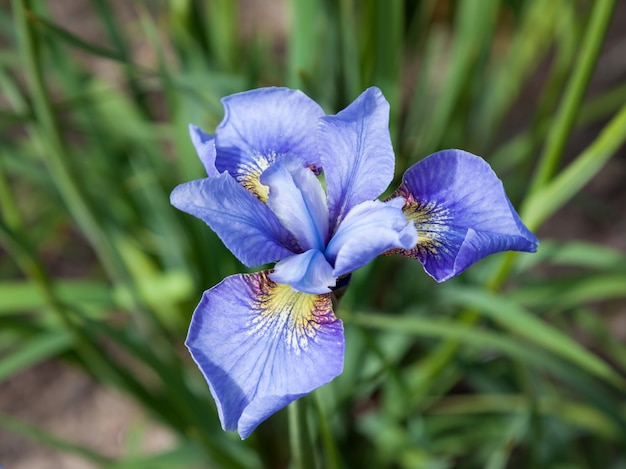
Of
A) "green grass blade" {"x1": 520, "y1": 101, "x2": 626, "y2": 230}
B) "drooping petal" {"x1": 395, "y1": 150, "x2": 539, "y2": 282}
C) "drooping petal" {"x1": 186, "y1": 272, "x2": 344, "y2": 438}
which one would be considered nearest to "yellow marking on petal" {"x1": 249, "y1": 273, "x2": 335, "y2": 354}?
"drooping petal" {"x1": 186, "y1": 272, "x2": 344, "y2": 438}

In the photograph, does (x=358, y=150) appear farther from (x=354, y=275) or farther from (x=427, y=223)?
(x=354, y=275)

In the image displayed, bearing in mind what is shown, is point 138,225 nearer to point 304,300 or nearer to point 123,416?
point 123,416

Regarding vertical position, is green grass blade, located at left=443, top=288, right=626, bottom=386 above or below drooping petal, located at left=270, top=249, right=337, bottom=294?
Result: below

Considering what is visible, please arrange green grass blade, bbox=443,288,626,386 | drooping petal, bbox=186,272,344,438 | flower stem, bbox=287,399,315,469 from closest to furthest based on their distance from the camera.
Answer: drooping petal, bbox=186,272,344,438 < flower stem, bbox=287,399,315,469 < green grass blade, bbox=443,288,626,386

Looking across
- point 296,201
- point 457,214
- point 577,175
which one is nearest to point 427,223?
point 457,214

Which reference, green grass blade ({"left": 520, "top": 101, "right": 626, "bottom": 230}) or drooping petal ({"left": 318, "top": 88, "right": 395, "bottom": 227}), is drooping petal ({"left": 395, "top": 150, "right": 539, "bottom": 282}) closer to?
drooping petal ({"left": 318, "top": 88, "right": 395, "bottom": 227})

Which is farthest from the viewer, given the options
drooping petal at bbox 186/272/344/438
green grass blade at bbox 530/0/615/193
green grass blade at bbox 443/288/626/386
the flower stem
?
green grass blade at bbox 443/288/626/386

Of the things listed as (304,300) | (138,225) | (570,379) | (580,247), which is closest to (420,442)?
(570,379)
